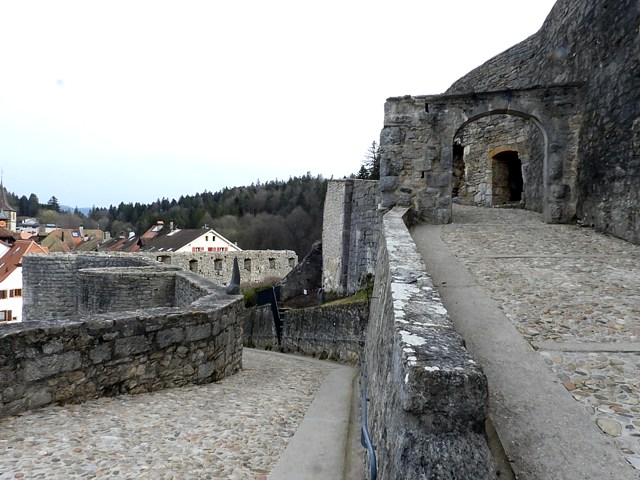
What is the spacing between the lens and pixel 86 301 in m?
9.49

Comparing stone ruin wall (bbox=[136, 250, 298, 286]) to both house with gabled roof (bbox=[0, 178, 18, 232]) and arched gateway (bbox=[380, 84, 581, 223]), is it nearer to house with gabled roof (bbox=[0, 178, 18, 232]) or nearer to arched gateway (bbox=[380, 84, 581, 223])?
arched gateway (bbox=[380, 84, 581, 223])

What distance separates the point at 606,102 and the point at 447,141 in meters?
2.68

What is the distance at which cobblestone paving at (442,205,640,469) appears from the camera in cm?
242

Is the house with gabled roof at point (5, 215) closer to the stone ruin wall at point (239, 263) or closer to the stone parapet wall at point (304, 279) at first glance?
the stone ruin wall at point (239, 263)

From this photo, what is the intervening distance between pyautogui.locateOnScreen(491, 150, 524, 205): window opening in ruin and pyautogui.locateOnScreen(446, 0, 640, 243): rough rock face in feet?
16.7

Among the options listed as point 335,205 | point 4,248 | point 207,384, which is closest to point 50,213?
point 4,248

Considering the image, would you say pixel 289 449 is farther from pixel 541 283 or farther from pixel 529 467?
pixel 541 283

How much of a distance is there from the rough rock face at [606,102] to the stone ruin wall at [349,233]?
5817mm

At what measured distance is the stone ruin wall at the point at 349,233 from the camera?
44.7ft

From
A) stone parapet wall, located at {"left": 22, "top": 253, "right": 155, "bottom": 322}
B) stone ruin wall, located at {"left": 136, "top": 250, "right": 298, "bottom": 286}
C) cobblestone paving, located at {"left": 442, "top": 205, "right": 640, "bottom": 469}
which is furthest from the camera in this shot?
stone ruin wall, located at {"left": 136, "top": 250, "right": 298, "bottom": 286}

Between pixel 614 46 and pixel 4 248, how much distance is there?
56.0m

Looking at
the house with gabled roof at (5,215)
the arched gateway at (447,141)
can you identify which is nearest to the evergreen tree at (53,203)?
the house with gabled roof at (5,215)

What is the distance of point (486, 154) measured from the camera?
15031 millimetres

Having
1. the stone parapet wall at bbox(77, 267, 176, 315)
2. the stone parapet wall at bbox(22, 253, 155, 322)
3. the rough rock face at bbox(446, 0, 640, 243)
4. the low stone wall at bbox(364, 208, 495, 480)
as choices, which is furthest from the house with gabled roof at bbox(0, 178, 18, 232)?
the low stone wall at bbox(364, 208, 495, 480)
